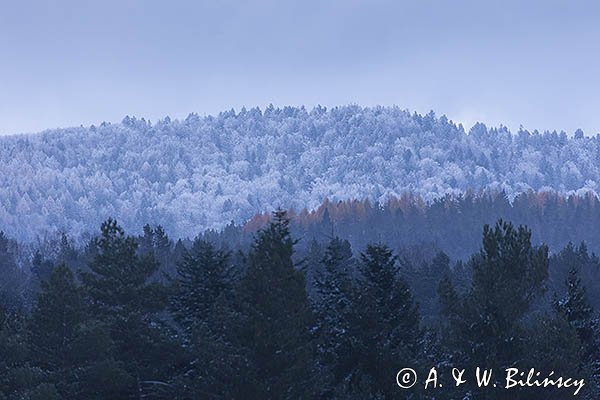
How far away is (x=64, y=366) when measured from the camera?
38594mm

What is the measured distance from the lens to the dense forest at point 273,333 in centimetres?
3616

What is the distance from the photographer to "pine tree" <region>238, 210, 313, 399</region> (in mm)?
35281

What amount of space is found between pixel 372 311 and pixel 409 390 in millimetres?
3408

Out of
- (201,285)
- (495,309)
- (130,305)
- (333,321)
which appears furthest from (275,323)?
(495,309)

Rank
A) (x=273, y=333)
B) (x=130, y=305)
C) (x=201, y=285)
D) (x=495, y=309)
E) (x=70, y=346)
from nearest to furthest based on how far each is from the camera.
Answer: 1. (x=273, y=333)
2. (x=70, y=346)
3. (x=495, y=309)
4. (x=130, y=305)
5. (x=201, y=285)

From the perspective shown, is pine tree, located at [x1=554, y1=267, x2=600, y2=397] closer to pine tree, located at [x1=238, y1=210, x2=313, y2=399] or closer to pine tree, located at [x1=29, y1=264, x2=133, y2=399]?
pine tree, located at [x1=238, y1=210, x2=313, y2=399]

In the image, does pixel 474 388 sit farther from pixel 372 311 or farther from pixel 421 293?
pixel 421 293

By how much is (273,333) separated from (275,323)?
1.29ft

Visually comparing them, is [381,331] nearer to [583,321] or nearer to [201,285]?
[201,285]

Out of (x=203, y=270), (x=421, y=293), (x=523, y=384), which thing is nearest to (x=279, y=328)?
(x=203, y=270)

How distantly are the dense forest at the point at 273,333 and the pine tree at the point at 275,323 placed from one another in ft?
0.17

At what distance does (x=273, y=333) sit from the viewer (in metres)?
36.1

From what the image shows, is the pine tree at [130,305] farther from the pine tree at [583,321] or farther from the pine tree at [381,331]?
the pine tree at [583,321]

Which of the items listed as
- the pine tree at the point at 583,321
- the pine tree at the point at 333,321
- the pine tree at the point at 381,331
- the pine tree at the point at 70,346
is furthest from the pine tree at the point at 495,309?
the pine tree at the point at 70,346
